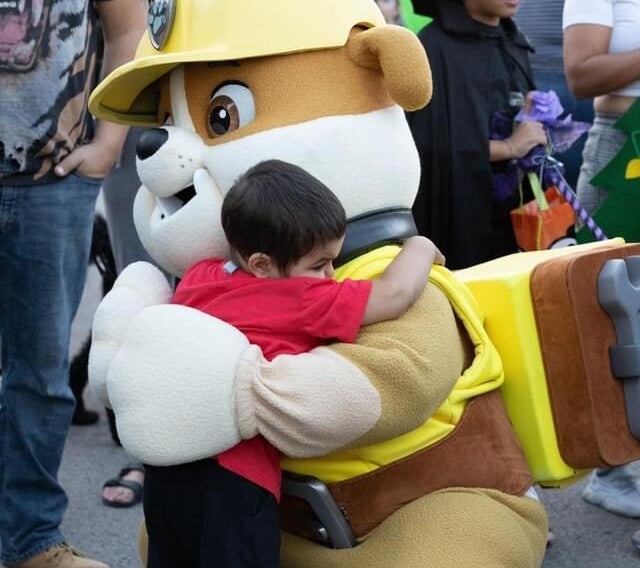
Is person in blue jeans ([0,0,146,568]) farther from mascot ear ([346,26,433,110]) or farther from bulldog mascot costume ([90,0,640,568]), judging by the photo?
mascot ear ([346,26,433,110])

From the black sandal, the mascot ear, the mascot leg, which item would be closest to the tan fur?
the mascot ear

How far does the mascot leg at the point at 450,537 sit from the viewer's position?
2348 mm

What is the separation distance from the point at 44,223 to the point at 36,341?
32 centimetres

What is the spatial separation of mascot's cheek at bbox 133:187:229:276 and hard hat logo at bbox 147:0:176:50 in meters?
0.35

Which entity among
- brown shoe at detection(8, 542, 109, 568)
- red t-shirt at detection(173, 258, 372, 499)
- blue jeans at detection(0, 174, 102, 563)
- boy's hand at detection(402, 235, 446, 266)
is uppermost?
boy's hand at detection(402, 235, 446, 266)

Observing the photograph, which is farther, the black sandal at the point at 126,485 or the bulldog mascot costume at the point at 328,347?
the black sandal at the point at 126,485

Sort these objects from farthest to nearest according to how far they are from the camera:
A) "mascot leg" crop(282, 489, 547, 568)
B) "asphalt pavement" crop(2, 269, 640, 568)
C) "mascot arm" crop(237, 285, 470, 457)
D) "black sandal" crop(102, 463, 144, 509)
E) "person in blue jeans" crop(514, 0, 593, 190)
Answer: "person in blue jeans" crop(514, 0, 593, 190), "black sandal" crop(102, 463, 144, 509), "asphalt pavement" crop(2, 269, 640, 568), "mascot leg" crop(282, 489, 547, 568), "mascot arm" crop(237, 285, 470, 457)

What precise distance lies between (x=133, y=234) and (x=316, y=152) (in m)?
1.71

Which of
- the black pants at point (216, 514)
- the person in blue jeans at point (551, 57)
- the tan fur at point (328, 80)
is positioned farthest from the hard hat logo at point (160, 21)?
the person in blue jeans at point (551, 57)

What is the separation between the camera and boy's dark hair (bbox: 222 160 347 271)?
2260 millimetres

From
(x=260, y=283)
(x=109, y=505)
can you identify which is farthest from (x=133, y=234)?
(x=260, y=283)

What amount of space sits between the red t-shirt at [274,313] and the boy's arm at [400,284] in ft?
0.09

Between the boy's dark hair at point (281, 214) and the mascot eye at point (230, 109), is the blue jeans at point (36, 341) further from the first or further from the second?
the boy's dark hair at point (281, 214)

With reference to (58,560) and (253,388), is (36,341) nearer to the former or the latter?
(58,560)
